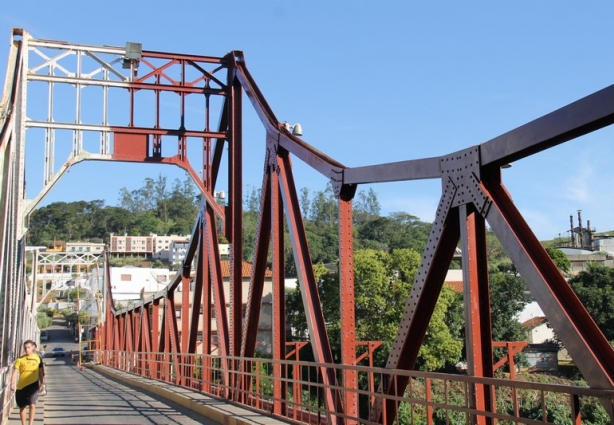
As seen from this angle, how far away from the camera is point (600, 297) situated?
47.4 m

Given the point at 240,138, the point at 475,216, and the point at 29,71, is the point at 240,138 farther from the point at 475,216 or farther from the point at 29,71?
the point at 475,216

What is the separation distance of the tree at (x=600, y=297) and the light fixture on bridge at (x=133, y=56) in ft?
121

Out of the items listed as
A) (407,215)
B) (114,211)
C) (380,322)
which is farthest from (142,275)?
(114,211)

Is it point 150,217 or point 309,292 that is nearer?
point 309,292

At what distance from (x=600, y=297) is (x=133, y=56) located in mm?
40138

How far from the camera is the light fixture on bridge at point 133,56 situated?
15.2 m

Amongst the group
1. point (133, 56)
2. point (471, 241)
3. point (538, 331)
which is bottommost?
point (538, 331)

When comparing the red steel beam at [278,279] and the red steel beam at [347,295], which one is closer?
the red steel beam at [347,295]

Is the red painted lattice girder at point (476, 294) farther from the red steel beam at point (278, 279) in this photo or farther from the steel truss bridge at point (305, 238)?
the red steel beam at point (278, 279)

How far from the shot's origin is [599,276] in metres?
50.6

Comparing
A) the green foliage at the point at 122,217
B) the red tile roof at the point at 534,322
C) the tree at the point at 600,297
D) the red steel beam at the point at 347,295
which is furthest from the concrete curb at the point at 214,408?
the green foliage at the point at 122,217

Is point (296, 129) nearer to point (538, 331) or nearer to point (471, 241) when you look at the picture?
point (471, 241)

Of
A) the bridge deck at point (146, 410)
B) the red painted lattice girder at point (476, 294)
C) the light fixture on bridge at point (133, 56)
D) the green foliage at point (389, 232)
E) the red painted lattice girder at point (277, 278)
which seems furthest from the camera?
the green foliage at point (389, 232)

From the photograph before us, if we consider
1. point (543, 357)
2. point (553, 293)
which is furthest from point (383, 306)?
point (553, 293)
